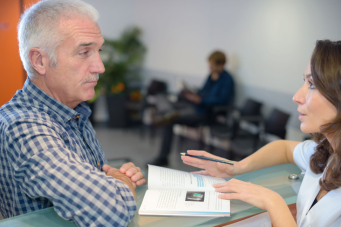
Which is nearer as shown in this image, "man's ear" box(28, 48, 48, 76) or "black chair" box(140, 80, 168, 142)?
"man's ear" box(28, 48, 48, 76)

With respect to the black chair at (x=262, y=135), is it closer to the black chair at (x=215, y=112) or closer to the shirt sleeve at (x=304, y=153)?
the black chair at (x=215, y=112)

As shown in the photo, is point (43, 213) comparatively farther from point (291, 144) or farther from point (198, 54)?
point (198, 54)

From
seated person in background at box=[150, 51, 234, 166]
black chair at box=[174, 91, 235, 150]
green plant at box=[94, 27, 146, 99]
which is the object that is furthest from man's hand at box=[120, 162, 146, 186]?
green plant at box=[94, 27, 146, 99]

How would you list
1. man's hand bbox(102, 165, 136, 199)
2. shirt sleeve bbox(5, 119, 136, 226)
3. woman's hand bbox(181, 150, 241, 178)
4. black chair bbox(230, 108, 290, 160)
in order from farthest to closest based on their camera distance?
black chair bbox(230, 108, 290, 160), woman's hand bbox(181, 150, 241, 178), man's hand bbox(102, 165, 136, 199), shirt sleeve bbox(5, 119, 136, 226)

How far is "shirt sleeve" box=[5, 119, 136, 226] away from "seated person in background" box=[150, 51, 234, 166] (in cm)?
351

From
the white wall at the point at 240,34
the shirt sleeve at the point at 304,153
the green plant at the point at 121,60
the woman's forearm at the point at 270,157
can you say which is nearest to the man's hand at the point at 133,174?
the woman's forearm at the point at 270,157

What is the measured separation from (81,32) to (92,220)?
26.5 inches

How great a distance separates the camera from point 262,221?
1067mm

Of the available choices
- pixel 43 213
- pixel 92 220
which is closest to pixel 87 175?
pixel 92 220

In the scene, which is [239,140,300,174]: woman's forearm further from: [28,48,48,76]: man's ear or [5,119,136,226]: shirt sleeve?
[28,48,48,76]: man's ear

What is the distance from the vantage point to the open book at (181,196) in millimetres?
969

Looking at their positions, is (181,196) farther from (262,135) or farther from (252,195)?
(262,135)

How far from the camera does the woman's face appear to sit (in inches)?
41.3

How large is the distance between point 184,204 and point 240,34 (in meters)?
3.56
